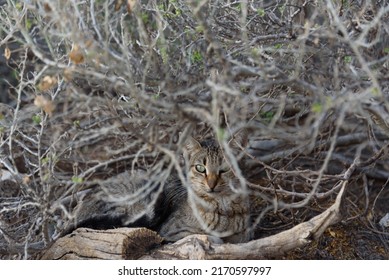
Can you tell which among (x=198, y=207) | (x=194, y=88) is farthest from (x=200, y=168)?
(x=194, y=88)

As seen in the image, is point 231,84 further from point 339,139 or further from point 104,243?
point 339,139

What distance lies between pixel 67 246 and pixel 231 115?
5.31 feet

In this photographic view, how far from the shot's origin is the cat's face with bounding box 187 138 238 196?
4441 mm

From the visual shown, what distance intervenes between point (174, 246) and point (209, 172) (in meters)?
0.64

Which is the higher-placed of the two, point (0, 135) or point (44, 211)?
point (0, 135)

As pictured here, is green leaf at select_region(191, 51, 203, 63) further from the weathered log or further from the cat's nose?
the weathered log

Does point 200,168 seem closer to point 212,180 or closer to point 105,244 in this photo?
point 212,180

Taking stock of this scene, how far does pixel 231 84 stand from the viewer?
3.11 meters

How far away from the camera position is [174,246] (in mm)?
3998

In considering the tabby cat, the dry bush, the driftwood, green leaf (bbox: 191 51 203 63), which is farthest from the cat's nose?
green leaf (bbox: 191 51 203 63)

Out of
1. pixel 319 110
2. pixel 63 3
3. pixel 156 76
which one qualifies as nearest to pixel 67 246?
pixel 156 76

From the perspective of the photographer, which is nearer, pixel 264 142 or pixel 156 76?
pixel 156 76

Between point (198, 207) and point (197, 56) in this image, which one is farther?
point (198, 207)
